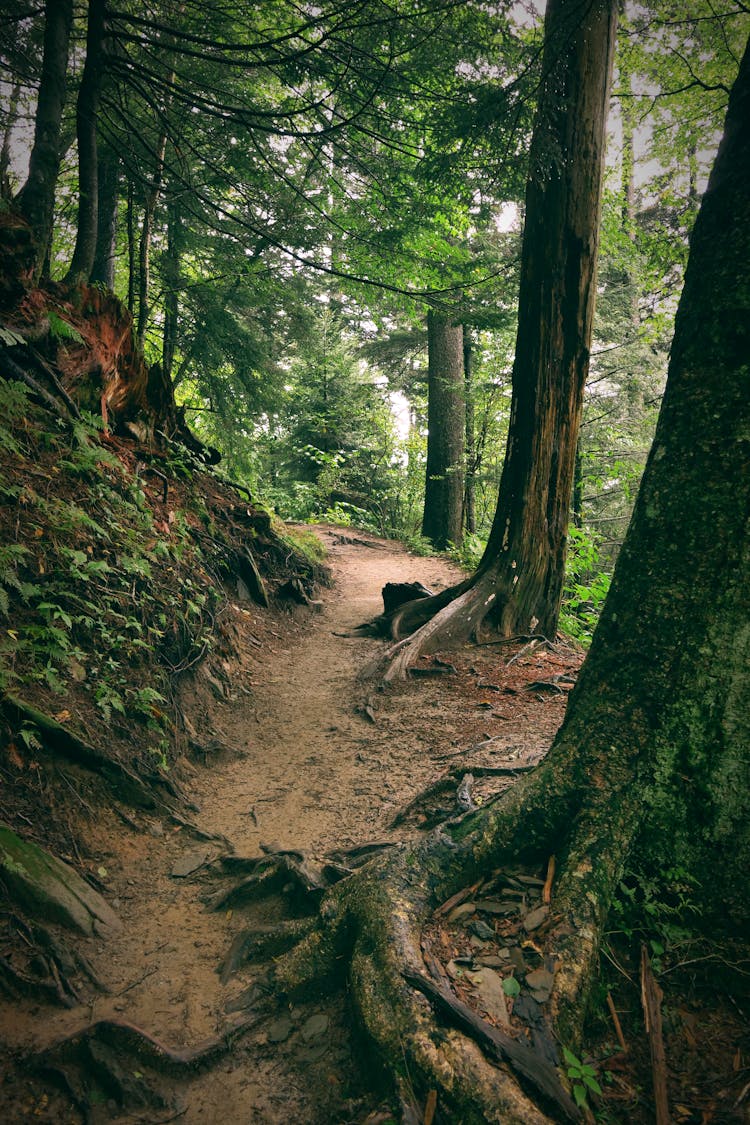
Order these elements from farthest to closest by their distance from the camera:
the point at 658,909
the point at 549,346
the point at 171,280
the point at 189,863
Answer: the point at 171,280 < the point at 549,346 < the point at 189,863 < the point at 658,909

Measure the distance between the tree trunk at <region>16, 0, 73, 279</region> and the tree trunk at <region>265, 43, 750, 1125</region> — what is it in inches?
237

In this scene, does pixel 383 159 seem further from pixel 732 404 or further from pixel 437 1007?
pixel 437 1007

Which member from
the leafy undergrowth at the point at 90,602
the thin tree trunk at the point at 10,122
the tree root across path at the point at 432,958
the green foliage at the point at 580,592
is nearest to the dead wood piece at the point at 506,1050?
the tree root across path at the point at 432,958

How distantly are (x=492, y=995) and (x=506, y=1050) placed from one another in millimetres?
215

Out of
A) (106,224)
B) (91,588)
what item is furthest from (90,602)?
(106,224)

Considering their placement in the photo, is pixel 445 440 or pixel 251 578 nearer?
pixel 251 578

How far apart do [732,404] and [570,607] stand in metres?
6.81

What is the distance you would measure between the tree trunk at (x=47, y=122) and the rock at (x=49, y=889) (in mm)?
5433

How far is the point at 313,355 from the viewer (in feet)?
38.4

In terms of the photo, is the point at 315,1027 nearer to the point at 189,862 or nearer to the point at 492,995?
the point at 492,995

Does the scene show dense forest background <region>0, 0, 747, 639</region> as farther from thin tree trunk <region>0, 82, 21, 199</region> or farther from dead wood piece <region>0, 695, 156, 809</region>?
dead wood piece <region>0, 695, 156, 809</region>

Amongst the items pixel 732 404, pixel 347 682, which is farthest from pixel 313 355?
pixel 732 404

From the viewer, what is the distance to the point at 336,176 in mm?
7758

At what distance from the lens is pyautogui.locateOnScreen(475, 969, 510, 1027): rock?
1919 mm
